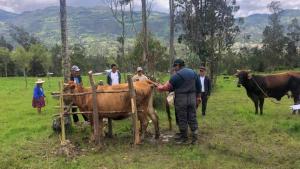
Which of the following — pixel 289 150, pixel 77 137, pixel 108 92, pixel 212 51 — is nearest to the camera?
pixel 289 150

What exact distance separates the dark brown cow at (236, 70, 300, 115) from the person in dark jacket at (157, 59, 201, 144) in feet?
22.8

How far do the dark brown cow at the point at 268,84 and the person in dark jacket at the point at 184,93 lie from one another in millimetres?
6949

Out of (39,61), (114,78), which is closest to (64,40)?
(114,78)

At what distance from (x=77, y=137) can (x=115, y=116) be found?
147 cm

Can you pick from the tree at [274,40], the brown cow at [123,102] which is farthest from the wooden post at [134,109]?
the tree at [274,40]

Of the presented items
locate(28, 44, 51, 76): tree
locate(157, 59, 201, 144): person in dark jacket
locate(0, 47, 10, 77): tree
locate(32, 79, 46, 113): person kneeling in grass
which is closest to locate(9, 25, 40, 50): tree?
locate(0, 47, 10, 77): tree

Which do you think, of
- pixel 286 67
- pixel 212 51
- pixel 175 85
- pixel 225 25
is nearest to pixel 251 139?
pixel 175 85

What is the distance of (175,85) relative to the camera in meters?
10.8

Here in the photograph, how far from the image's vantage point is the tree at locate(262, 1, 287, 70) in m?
64.4

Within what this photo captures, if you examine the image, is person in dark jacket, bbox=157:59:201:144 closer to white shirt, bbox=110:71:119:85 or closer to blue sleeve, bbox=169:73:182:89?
blue sleeve, bbox=169:73:182:89

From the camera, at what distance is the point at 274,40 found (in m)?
67.1

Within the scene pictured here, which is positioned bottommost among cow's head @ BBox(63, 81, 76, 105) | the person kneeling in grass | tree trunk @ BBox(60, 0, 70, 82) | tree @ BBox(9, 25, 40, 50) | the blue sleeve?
the person kneeling in grass

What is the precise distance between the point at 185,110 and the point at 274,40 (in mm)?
59653

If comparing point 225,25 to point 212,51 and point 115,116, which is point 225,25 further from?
point 115,116
